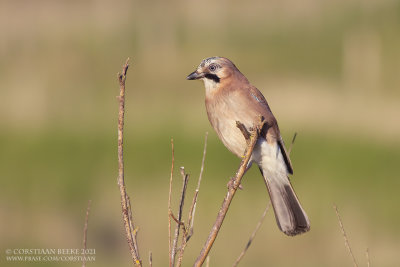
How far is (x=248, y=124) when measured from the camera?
5.38 m

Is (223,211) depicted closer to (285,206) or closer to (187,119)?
(285,206)

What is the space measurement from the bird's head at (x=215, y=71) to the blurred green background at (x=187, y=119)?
5.42 meters

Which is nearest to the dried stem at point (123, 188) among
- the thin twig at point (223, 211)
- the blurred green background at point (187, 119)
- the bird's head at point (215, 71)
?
the thin twig at point (223, 211)

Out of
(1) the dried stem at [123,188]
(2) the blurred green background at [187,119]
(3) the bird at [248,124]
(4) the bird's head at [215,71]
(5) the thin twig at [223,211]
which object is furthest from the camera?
(2) the blurred green background at [187,119]

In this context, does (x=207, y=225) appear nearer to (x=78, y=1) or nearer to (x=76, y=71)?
(x=76, y=71)

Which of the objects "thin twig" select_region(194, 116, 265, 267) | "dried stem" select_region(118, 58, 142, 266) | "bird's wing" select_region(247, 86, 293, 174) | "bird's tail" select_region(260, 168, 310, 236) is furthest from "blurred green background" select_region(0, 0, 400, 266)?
"dried stem" select_region(118, 58, 142, 266)

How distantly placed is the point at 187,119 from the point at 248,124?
31.6ft

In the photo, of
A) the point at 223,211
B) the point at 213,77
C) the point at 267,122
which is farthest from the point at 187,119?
the point at 223,211

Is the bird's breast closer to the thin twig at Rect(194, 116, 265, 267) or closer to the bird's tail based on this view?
the bird's tail

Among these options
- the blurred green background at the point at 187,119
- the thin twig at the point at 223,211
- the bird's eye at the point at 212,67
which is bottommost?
the blurred green background at the point at 187,119

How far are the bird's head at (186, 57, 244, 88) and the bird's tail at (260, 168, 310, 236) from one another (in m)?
0.69

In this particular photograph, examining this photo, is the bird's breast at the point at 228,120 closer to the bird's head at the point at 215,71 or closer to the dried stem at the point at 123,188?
the bird's head at the point at 215,71

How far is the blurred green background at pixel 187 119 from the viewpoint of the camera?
→ 11828mm

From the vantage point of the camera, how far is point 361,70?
56.4 ft
